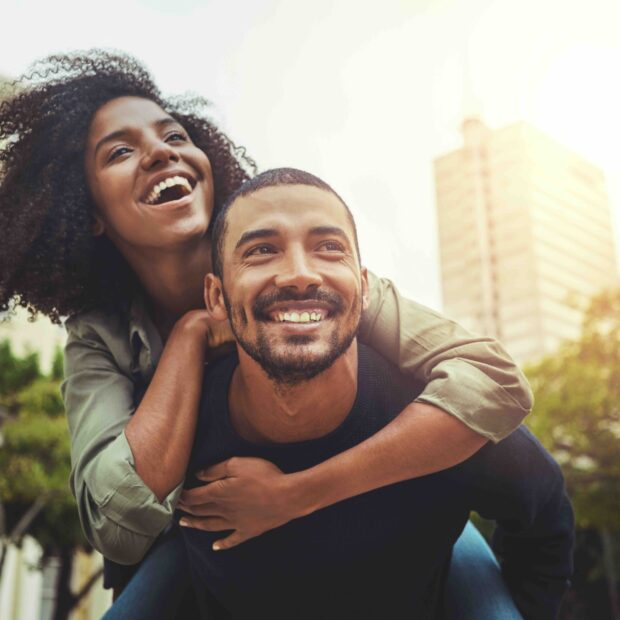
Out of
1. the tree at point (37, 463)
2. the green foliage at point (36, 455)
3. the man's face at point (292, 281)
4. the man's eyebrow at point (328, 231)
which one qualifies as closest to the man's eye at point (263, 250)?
the man's face at point (292, 281)

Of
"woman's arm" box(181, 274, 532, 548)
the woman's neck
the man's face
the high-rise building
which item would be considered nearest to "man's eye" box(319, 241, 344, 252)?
the man's face

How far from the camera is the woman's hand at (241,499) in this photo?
215 centimetres

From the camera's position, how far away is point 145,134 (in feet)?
8.87

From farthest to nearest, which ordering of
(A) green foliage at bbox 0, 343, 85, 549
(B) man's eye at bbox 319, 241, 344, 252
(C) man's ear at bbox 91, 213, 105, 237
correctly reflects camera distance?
(A) green foliage at bbox 0, 343, 85, 549 < (C) man's ear at bbox 91, 213, 105, 237 < (B) man's eye at bbox 319, 241, 344, 252

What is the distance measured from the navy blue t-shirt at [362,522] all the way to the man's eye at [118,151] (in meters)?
0.80

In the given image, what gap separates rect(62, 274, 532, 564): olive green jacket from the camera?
2123 mm

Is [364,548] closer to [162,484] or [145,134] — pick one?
[162,484]

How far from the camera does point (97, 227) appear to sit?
2891 mm

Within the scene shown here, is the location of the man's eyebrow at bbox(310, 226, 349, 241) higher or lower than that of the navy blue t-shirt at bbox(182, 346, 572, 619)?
higher

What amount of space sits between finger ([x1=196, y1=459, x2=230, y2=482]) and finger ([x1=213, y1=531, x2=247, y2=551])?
0.15 metres

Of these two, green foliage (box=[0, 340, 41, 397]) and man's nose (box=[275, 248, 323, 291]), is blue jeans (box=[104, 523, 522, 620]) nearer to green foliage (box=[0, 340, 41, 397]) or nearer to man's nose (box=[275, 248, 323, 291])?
man's nose (box=[275, 248, 323, 291])

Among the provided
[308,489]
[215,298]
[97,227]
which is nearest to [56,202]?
[97,227]

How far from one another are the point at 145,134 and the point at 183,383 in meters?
0.84

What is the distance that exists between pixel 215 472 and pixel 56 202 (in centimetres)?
112
